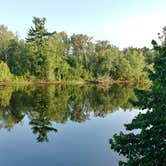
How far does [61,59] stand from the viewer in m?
83.3

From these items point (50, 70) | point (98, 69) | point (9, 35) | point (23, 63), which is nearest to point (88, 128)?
point (50, 70)

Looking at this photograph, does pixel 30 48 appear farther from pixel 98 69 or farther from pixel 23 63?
pixel 98 69

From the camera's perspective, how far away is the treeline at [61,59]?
77562 mm

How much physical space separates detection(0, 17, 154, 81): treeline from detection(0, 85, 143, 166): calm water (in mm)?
32686

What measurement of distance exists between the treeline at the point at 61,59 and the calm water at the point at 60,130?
107 feet

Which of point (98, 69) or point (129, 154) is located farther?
point (98, 69)

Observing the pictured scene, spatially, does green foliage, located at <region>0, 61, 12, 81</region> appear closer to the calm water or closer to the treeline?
the treeline

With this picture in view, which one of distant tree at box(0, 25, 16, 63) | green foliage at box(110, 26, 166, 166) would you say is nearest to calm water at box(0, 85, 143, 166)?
green foliage at box(110, 26, 166, 166)

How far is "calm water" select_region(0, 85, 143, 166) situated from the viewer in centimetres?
1805

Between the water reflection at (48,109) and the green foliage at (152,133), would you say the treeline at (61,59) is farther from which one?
the green foliage at (152,133)

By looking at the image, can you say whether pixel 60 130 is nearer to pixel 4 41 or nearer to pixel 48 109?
pixel 48 109

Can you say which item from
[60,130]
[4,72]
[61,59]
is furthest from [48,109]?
[61,59]

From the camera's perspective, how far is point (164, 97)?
828cm

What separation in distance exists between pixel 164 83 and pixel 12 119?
82.1 feet
